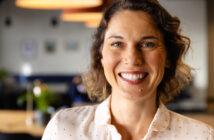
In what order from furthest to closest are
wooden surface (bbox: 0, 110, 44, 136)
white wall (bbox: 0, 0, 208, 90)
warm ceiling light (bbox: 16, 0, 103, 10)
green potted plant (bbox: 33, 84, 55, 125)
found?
white wall (bbox: 0, 0, 208, 90) → green potted plant (bbox: 33, 84, 55, 125) → wooden surface (bbox: 0, 110, 44, 136) → warm ceiling light (bbox: 16, 0, 103, 10)

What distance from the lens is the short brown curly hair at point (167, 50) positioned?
1.50 meters

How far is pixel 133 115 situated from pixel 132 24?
1.17ft

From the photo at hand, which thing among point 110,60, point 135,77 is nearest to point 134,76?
point 135,77

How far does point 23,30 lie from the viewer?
12531mm

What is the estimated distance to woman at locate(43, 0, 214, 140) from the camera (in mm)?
1420

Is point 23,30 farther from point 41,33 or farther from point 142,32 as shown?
point 142,32

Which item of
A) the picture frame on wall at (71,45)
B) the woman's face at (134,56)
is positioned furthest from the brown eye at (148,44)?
the picture frame on wall at (71,45)

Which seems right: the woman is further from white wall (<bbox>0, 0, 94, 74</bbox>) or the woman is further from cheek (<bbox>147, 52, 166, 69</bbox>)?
white wall (<bbox>0, 0, 94, 74</bbox>)

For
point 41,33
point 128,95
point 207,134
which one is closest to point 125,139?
point 128,95

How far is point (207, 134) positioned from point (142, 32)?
1.53 ft

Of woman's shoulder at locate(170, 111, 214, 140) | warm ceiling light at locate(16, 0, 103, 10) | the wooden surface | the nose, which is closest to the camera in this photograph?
the nose

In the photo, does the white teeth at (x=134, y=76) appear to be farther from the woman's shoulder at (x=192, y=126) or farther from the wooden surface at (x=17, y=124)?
the wooden surface at (x=17, y=124)

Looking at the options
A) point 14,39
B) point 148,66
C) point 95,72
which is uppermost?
point 148,66

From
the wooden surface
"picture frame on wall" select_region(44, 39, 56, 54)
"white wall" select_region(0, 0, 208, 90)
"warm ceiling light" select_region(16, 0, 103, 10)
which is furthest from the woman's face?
"picture frame on wall" select_region(44, 39, 56, 54)
